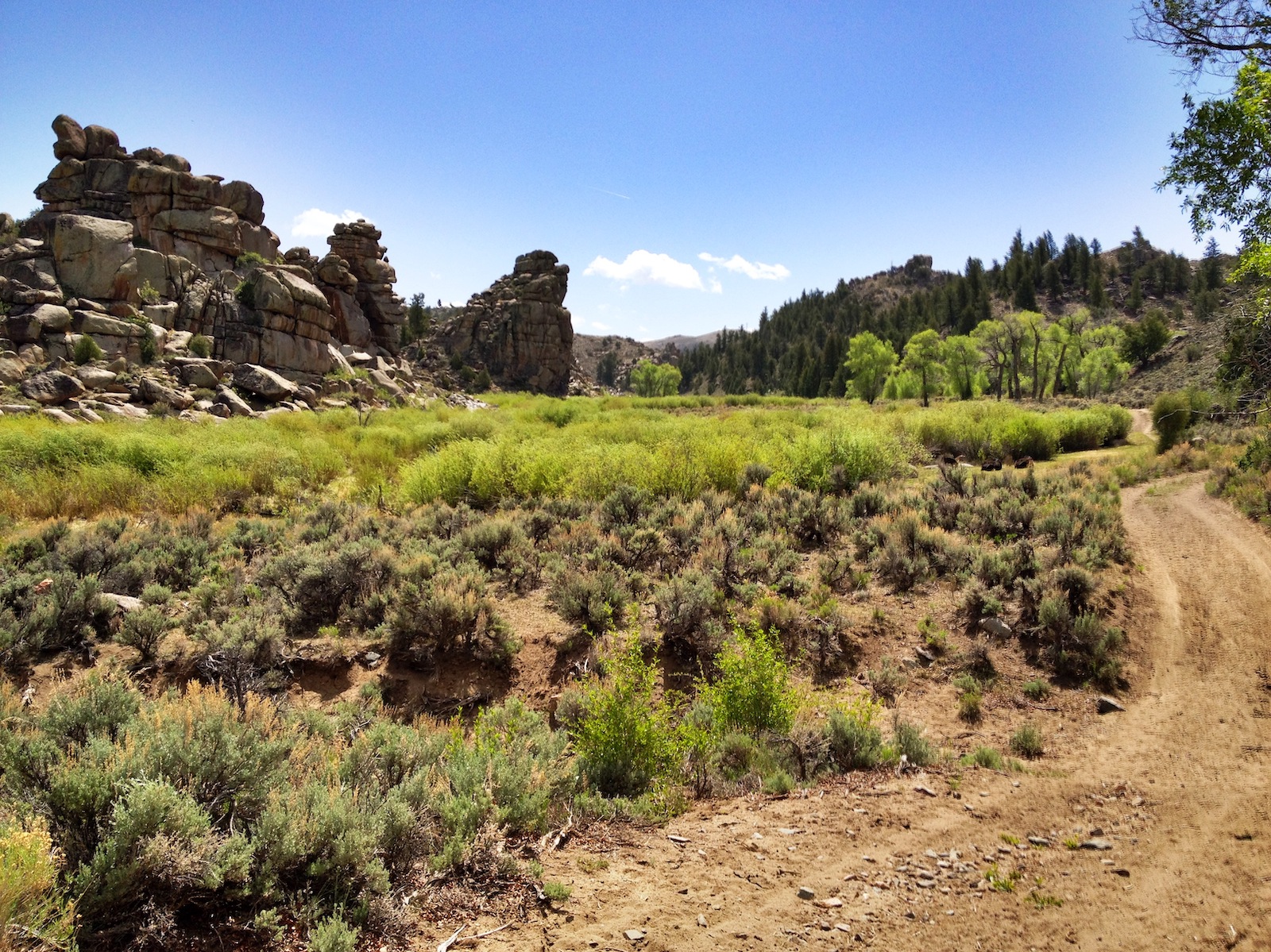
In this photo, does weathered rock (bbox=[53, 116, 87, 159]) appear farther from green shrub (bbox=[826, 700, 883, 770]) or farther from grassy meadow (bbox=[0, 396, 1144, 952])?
green shrub (bbox=[826, 700, 883, 770])

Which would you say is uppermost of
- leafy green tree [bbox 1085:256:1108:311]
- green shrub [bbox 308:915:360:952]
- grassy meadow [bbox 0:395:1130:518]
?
leafy green tree [bbox 1085:256:1108:311]

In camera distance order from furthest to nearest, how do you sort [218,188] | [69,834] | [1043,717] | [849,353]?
1. [849,353]
2. [218,188]
3. [1043,717]
4. [69,834]

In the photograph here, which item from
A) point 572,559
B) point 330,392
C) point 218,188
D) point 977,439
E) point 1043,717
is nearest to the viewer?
point 1043,717

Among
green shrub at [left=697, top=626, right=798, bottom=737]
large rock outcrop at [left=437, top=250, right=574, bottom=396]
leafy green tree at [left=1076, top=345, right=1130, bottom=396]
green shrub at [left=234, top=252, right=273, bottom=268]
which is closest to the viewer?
green shrub at [left=697, top=626, right=798, bottom=737]

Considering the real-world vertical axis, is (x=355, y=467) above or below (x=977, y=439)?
below

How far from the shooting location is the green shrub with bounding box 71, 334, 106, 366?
22.4m

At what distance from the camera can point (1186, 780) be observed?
4.98m

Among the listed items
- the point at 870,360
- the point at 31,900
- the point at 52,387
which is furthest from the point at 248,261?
the point at 870,360

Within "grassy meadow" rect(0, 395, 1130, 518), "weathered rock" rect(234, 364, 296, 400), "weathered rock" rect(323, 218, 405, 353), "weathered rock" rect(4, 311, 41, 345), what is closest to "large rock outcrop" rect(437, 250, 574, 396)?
"weathered rock" rect(323, 218, 405, 353)

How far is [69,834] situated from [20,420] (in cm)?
1920

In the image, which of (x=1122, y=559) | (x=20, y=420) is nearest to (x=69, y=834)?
(x=1122, y=559)

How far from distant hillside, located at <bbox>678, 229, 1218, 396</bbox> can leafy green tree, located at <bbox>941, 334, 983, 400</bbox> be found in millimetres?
19833

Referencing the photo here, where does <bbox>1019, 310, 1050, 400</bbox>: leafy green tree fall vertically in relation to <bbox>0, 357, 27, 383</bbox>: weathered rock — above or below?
above

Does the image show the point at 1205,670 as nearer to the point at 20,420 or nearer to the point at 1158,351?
the point at 20,420
